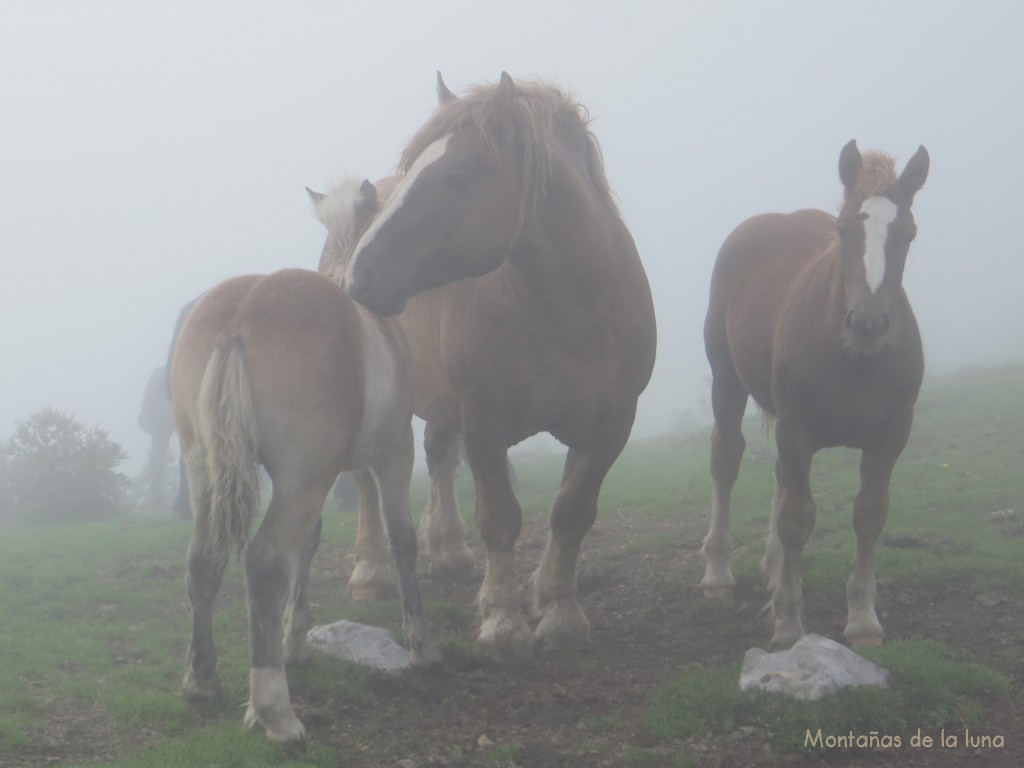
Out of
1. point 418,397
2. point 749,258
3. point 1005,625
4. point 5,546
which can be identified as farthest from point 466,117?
point 5,546

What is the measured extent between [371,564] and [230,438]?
341 centimetres

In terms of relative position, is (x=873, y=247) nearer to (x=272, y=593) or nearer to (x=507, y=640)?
(x=507, y=640)

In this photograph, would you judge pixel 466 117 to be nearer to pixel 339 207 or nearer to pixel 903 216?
pixel 339 207

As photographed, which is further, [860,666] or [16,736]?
[860,666]

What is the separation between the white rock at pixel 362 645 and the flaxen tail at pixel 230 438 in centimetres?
143

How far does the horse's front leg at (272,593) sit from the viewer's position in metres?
4.24

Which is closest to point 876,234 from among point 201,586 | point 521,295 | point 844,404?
point 844,404

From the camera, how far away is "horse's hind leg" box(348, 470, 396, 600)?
727 cm

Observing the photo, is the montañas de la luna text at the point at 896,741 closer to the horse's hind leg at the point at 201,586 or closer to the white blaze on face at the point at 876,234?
the white blaze on face at the point at 876,234

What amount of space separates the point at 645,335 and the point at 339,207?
2.04 meters

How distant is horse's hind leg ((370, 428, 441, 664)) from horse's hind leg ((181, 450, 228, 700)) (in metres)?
1.06

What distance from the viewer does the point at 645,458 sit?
19.4 metres

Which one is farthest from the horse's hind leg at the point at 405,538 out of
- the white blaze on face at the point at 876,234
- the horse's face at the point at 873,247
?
the white blaze on face at the point at 876,234

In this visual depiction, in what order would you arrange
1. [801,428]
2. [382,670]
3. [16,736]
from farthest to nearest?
[801,428], [382,670], [16,736]
